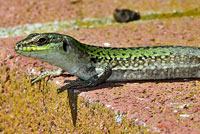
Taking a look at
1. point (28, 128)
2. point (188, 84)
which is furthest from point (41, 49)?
point (188, 84)

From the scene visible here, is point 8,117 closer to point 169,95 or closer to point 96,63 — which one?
point 96,63

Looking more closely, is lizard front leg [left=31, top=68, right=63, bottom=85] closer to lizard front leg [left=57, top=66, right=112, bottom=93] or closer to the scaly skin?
the scaly skin

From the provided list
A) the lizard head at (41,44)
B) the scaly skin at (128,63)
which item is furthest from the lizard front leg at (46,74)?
the lizard head at (41,44)

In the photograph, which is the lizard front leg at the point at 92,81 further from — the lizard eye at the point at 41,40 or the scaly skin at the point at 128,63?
the lizard eye at the point at 41,40

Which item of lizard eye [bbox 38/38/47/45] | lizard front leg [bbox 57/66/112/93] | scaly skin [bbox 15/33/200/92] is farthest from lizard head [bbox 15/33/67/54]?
lizard front leg [bbox 57/66/112/93]

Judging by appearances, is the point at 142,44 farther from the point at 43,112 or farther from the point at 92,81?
the point at 43,112

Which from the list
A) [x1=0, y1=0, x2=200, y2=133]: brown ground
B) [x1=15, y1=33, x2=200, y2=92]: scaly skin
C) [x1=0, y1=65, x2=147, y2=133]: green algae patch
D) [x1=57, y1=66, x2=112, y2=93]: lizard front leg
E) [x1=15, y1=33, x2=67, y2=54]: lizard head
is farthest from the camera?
[x1=15, y1=33, x2=200, y2=92]: scaly skin
